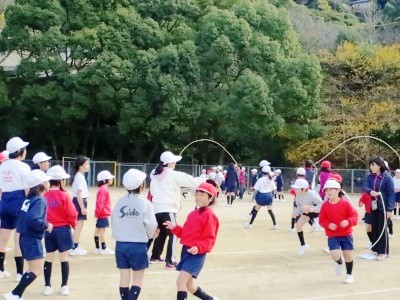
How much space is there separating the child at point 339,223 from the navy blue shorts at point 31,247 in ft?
14.1

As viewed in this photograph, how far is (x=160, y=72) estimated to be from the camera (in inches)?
1432

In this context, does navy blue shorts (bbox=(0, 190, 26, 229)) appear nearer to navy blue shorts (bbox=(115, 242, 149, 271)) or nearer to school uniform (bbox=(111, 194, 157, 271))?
school uniform (bbox=(111, 194, 157, 271))

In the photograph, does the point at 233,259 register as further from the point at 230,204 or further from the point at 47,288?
the point at 230,204

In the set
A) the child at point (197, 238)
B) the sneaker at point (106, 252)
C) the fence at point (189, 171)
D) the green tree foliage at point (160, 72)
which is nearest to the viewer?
the child at point (197, 238)

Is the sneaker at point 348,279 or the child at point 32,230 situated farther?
the sneaker at point 348,279

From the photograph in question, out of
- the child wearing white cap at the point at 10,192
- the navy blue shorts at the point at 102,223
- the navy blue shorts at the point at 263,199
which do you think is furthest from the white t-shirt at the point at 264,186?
the child wearing white cap at the point at 10,192

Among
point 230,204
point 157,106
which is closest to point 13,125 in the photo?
point 157,106

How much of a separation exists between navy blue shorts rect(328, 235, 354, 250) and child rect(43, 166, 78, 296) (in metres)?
3.88

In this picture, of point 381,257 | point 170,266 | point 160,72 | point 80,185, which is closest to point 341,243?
point 381,257

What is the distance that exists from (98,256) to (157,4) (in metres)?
29.4

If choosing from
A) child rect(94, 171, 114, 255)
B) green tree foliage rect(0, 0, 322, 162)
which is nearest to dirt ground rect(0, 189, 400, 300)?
child rect(94, 171, 114, 255)

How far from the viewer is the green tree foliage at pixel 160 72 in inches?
1421

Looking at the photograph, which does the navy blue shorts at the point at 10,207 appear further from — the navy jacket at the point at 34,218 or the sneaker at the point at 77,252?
the sneaker at the point at 77,252

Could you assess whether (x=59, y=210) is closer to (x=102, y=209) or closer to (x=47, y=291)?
(x=47, y=291)
